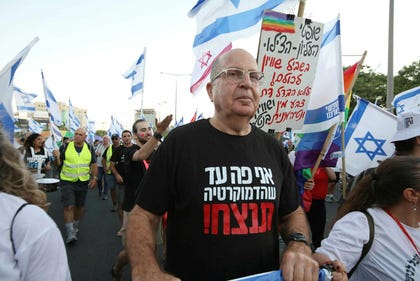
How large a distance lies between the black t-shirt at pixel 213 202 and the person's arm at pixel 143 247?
0.06 metres

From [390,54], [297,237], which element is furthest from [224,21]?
[390,54]

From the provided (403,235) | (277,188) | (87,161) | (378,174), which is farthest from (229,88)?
(87,161)

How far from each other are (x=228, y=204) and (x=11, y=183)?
989mm

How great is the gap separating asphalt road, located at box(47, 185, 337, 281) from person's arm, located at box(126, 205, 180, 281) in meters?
3.01

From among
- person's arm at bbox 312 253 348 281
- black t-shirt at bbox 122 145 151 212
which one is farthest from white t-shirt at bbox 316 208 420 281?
black t-shirt at bbox 122 145 151 212

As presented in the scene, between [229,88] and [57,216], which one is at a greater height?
[229,88]

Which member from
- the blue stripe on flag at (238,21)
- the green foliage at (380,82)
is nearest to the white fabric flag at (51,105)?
the blue stripe on flag at (238,21)

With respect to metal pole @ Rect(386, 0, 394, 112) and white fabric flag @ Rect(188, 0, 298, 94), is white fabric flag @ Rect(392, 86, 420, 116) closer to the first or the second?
white fabric flag @ Rect(188, 0, 298, 94)

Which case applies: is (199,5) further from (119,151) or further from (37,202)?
(119,151)

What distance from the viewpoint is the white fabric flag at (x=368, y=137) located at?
405 cm

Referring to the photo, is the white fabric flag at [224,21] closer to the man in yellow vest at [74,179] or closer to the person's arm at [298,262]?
the person's arm at [298,262]

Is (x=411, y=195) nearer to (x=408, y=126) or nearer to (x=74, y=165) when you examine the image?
(x=408, y=126)

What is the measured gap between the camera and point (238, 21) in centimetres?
374

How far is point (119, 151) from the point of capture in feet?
22.4
